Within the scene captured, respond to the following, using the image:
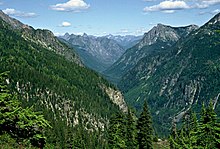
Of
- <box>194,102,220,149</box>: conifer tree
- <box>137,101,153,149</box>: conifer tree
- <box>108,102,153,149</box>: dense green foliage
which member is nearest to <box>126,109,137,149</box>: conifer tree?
<box>108,102,153,149</box>: dense green foliage

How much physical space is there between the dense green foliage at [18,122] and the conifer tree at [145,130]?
5450cm

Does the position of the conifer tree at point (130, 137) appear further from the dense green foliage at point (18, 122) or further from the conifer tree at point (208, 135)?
the dense green foliage at point (18, 122)

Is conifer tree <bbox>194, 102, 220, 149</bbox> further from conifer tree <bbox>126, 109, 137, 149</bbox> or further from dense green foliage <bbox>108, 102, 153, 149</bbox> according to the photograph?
conifer tree <bbox>126, 109, 137, 149</bbox>

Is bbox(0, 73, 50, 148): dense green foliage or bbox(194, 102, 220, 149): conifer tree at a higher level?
bbox(0, 73, 50, 148): dense green foliage

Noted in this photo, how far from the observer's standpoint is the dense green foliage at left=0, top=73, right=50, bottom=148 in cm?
2406

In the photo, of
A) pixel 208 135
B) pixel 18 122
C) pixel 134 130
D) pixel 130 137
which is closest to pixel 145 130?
pixel 134 130

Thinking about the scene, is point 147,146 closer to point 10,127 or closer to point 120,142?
point 120,142

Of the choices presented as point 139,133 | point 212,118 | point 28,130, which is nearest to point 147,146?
point 139,133

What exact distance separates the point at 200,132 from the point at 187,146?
5.91 feet

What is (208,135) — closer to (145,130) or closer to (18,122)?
(18,122)

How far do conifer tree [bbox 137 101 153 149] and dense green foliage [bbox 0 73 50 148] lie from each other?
179 feet

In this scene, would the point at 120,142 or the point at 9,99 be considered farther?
the point at 120,142

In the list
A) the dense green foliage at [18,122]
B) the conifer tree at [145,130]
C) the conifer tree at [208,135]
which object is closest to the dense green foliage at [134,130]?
the conifer tree at [145,130]

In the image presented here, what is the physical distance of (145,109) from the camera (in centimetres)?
7919
